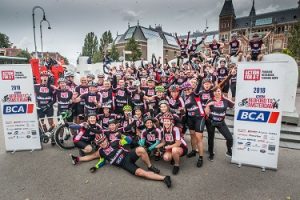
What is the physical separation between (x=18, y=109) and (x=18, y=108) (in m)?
0.03

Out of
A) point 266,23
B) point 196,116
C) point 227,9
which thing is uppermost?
point 227,9

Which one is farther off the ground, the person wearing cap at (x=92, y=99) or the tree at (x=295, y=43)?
the tree at (x=295, y=43)

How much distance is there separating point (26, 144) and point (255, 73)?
6741mm

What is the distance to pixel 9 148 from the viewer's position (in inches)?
230

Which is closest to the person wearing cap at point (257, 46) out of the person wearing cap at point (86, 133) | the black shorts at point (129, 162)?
the black shorts at point (129, 162)

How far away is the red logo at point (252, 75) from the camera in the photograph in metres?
4.47

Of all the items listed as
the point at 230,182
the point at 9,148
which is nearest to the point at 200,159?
the point at 230,182

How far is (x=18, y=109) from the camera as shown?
18.7 feet

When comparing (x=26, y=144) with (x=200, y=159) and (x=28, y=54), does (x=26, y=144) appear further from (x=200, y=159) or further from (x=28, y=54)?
(x=28, y=54)

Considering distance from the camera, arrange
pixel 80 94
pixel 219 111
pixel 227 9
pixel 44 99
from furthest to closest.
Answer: pixel 227 9 → pixel 80 94 → pixel 44 99 → pixel 219 111

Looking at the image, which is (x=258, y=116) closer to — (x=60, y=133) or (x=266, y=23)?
(x=60, y=133)

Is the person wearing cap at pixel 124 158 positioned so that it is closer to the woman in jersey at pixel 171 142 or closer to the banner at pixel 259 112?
the woman in jersey at pixel 171 142

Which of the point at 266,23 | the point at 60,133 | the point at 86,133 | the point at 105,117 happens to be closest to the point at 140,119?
the point at 105,117

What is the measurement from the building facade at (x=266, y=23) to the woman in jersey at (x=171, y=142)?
199 ft
